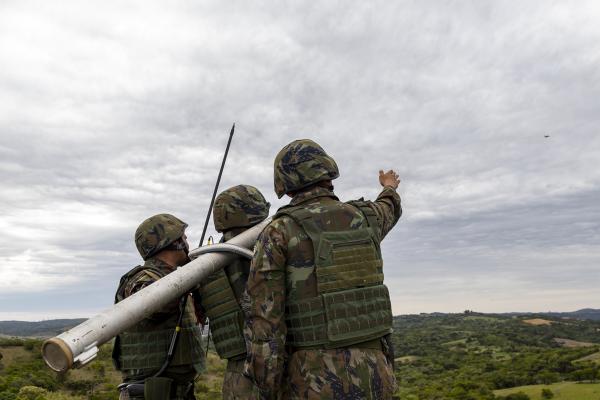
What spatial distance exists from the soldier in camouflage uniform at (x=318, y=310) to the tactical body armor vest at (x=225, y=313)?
1022 millimetres

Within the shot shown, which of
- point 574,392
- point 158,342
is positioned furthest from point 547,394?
point 158,342

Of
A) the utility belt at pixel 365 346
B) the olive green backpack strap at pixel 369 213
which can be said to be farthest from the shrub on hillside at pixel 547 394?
the olive green backpack strap at pixel 369 213

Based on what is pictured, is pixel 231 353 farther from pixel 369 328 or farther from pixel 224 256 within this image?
pixel 369 328

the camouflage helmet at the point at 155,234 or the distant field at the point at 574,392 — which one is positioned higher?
the camouflage helmet at the point at 155,234

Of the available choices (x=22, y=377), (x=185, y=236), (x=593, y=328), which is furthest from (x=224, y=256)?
(x=593, y=328)

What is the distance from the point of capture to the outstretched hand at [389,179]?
591 cm

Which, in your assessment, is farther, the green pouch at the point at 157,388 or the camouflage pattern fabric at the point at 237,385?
the green pouch at the point at 157,388

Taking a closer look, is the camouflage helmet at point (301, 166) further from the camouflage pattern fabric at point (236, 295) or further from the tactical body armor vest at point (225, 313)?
the tactical body armor vest at point (225, 313)

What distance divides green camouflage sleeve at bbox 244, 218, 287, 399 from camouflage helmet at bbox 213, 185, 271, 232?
157cm

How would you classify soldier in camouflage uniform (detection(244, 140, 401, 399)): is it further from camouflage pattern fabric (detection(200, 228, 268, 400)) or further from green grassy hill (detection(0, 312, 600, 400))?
green grassy hill (detection(0, 312, 600, 400))

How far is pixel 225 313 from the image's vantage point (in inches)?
217

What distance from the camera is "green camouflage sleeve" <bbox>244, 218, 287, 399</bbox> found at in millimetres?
4180

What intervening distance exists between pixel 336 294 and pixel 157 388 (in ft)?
9.48

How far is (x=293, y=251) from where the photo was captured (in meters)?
4.37
